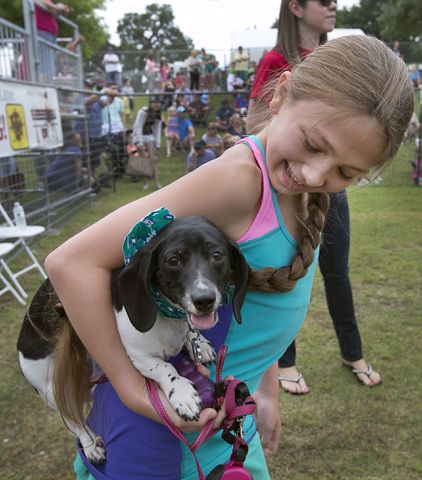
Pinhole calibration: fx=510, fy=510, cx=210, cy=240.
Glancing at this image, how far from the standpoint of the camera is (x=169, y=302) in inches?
51.1

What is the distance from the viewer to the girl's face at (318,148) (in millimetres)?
1304

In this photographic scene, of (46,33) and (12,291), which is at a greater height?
(46,33)

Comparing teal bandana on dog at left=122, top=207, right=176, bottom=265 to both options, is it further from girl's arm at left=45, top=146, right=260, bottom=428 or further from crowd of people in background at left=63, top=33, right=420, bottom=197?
crowd of people in background at left=63, top=33, right=420, bottom=197

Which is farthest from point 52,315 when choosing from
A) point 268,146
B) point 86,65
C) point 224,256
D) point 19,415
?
point 86,65

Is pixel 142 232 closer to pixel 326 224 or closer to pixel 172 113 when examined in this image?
pixel 326 224

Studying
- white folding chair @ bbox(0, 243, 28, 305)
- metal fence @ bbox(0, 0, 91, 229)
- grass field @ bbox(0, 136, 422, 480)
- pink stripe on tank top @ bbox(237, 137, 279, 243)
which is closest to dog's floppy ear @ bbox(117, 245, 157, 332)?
pink stripe on tank top @ bbox(237, 137, 279, 243)

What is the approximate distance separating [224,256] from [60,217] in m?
8.15

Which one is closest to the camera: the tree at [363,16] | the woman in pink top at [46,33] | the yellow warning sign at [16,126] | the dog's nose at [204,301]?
the dog's nose at [204,301]

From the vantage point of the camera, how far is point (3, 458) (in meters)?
3.08

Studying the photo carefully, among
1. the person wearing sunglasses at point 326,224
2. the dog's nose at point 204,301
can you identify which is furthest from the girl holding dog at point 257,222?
the person wearing sunglasses at point 326,224

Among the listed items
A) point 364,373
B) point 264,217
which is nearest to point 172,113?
point 364,373

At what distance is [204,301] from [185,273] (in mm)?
97

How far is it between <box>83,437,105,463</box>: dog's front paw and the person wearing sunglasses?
1827mm

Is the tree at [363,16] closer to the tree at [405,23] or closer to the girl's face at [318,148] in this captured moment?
the tree at [405,23]
